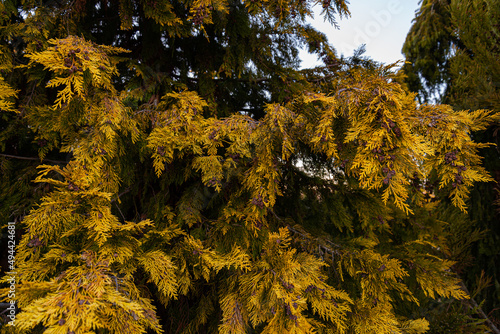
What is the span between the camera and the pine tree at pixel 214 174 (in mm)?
1417

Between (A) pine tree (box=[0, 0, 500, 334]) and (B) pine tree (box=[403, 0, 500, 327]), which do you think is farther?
(B) pine tree (box=[403, 0, 500, 327])

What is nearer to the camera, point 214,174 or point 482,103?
point 214,174

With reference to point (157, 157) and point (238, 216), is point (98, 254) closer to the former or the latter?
point (157, 157)

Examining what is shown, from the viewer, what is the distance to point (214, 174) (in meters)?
1.94

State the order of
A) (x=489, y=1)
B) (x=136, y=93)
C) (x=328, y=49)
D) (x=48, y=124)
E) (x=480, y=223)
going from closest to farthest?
(x=48, y=124), (x=136, y=93), (x=328, y=49), (x=489, y=1), (x=480, y=223)

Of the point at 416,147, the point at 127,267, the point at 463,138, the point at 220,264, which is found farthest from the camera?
the point at 220,264

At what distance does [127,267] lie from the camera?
5.32 ft

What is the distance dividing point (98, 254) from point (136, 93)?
1512 mm

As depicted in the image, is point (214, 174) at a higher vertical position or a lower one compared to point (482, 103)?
lower

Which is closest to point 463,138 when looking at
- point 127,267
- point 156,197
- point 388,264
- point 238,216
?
point 388,264

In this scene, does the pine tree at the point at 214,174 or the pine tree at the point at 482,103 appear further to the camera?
the pine tree at the point at 482,103

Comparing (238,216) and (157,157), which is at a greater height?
(157,157)

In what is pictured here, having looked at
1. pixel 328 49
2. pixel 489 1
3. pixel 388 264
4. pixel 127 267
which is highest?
pixel 489 1

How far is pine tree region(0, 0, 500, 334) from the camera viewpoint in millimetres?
1417
